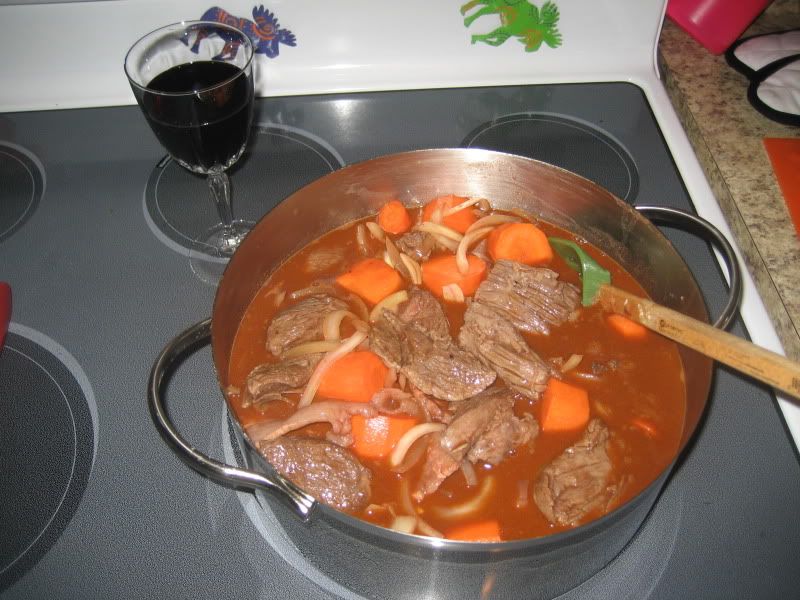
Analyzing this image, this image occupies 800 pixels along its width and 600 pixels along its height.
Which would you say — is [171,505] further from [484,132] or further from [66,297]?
[484,132]

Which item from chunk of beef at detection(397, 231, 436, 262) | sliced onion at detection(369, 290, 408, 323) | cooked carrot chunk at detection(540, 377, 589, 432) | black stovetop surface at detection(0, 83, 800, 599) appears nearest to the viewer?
black stovetop surface at detection(0, 83, 800, 599)

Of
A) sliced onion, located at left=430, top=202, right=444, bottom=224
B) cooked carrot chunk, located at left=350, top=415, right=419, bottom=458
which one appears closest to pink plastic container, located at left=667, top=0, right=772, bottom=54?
sliced onion, located at left=430, top=202, right=444, bottom=224

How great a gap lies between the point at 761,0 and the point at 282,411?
2.77m

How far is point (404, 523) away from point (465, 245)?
994mm

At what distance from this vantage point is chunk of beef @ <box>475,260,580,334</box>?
2.11 m

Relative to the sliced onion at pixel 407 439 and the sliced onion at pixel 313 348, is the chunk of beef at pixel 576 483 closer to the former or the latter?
the sliced onion at pixel 407 439

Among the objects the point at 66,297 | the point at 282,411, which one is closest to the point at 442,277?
the point at 282,411

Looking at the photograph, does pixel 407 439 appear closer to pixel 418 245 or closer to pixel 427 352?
pixel 427 352

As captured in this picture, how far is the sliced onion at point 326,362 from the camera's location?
1.91 metres

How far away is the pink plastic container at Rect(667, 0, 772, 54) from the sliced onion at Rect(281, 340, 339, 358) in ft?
7.79

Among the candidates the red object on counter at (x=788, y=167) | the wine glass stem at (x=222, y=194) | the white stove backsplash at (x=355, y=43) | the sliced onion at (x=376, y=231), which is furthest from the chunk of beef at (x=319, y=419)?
the red object on counter at (x=788, y=167)

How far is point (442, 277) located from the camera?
2.29 metres

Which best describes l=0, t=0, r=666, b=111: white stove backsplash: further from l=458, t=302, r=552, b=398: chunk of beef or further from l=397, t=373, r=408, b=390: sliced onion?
l=397, t=373, r=408, b=390: sliced onion

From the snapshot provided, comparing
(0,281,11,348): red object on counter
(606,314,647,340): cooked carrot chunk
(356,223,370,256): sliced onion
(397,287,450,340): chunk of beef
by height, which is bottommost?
(0,281,11,348): red object on counter
